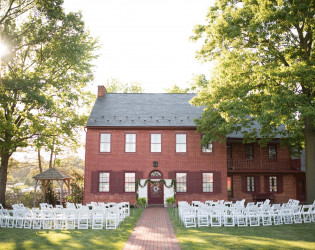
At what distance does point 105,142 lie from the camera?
25.6m

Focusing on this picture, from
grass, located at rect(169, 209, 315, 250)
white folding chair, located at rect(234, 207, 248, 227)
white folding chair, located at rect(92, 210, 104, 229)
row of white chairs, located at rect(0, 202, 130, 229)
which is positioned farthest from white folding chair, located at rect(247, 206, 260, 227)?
white folding chair, located at rect(92, 210, 104, 229)

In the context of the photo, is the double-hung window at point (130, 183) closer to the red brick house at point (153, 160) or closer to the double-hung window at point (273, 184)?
the red brick house at point (153, 160)

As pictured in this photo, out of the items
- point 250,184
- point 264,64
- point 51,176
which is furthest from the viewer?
point 250,184

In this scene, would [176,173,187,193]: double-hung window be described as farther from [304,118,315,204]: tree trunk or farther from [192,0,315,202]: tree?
[304,118,315,204]: tree trunk

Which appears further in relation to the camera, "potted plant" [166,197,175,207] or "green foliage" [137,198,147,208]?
"potted plant" [166,197,175,207]

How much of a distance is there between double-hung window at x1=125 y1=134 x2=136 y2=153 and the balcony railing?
27.5 ft

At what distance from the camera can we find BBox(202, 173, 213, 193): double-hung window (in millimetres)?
25328

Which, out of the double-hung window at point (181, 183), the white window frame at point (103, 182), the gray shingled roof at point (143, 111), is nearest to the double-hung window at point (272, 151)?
the gray shingled roof at point (143, 111)

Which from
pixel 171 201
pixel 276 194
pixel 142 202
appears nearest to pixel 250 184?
pixel 276 194

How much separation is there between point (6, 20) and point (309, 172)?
67.0 feet

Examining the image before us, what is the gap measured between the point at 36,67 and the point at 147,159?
1175 cm

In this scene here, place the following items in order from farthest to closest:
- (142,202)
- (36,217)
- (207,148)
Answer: (207,148) < (142,202) < (36,217)

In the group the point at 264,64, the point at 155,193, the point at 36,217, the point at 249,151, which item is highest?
the point at 264,64

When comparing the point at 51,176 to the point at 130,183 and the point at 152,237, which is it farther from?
the point at 152,237
